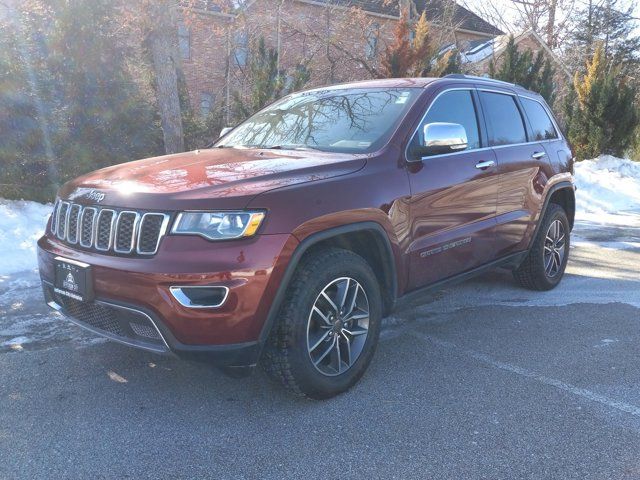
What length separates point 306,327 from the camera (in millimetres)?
3043

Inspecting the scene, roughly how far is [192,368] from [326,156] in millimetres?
1631

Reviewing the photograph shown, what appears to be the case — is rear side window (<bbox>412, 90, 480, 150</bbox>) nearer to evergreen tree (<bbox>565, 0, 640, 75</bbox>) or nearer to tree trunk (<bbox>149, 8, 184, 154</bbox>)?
tree trunk (<bbox>149, 8, 184, 154</bbox>)

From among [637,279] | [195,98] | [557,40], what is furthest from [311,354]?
[557,40]

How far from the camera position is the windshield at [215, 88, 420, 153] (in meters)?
3.81

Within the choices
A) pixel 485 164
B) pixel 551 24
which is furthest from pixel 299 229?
pixel 551 24

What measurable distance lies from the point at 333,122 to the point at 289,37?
1721 centimetres

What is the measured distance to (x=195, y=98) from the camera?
2203cm

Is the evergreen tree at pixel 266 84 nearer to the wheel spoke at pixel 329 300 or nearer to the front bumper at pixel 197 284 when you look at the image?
the wheel spoke at pixel 329 300

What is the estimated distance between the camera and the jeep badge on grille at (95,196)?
3118 millimetres

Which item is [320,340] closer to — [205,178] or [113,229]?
[205,178]

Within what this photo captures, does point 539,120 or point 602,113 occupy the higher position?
point 539,120

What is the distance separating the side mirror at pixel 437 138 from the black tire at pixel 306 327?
925 millimetres

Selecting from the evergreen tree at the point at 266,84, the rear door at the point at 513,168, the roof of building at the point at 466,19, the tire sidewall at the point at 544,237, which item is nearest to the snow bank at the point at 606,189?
the tire sidewall at the point at 544,237

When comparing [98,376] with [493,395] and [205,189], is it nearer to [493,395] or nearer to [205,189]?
[205,189]
